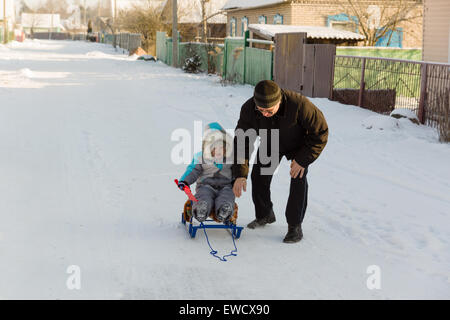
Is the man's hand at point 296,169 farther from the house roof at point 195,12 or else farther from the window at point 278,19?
the house roof at point 195,12

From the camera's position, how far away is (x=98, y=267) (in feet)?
15.0

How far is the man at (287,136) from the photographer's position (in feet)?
15.8

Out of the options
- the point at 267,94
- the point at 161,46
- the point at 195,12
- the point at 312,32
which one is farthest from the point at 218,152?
the point at 195,12

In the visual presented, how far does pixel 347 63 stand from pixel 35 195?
32.2ft

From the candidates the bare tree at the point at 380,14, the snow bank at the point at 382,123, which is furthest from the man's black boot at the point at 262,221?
the bare tree at the point at 380,14

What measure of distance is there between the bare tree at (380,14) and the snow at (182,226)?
14594 millimetres

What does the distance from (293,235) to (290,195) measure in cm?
35

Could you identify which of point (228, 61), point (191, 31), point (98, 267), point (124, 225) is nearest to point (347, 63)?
point (228, 61)

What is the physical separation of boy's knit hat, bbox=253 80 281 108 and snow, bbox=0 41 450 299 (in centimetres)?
125

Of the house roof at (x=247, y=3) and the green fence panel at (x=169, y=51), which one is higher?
the house roof at (x=247, y=3)

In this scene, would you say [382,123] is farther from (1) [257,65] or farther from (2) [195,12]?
(2) [195,12]

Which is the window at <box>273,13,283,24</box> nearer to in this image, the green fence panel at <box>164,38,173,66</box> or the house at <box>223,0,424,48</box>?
the house at <box>223,0,424,48</box>
